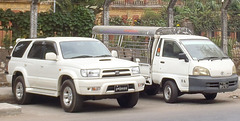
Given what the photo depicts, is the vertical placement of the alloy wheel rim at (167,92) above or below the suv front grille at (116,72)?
below

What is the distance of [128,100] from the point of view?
47.9 ft

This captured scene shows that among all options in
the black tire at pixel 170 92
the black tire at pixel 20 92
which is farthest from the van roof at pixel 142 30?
the black tire at pixel 20 92

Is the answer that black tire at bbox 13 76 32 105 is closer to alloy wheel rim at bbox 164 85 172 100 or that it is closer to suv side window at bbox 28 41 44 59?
suv side window at bbox 28 41 44 59

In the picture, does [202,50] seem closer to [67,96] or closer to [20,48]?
[67,96]

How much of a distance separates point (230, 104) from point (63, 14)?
9119 mm

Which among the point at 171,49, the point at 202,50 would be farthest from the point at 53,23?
the point at 202,50

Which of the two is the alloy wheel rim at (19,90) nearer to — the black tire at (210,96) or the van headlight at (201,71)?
the van headlight at (201,71)

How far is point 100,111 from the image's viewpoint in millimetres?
14109

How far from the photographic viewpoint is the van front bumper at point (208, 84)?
49.5 ft

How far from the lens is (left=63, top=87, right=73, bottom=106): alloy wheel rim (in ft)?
45.0

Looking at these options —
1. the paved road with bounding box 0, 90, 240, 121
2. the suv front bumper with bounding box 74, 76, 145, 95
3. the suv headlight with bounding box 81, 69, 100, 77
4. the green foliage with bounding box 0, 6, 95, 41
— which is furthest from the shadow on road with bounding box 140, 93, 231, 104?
the green foliage with bounding box 0, 6, 95, 41

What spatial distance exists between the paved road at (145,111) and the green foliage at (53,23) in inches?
196

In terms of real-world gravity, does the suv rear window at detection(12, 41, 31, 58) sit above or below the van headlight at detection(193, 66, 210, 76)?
above

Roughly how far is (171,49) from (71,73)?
3800 millimetres
